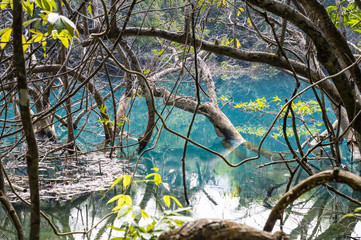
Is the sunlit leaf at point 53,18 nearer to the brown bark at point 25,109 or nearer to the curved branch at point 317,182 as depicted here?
the brown bark at point 25,109

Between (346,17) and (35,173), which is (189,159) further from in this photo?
(35,173)

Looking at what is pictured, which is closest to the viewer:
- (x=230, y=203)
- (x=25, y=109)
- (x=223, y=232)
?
(x=223, y=232)

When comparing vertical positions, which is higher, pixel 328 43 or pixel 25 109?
pixel 328 43

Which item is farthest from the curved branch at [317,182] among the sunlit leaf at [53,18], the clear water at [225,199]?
the sunlit leaf at [53,18]

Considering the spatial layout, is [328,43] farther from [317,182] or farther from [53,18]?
[53,18]

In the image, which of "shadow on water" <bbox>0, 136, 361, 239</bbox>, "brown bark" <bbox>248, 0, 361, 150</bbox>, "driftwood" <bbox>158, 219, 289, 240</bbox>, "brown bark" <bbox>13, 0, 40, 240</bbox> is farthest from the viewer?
"shadow on water" <bbox>0, 136, 361, 239</bbox>

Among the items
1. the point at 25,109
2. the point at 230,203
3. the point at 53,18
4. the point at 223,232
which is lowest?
the point at 230,203

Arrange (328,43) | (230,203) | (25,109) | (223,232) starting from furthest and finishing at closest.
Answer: (230,203) → (328,43) → (25,109) → (223,232)

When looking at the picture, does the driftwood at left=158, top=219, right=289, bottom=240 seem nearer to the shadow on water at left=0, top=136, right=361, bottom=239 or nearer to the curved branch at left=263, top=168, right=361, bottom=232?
the curved branch at left=263, top=168, right=361, bottom=232

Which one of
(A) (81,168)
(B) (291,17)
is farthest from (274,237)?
(A) (81,168)

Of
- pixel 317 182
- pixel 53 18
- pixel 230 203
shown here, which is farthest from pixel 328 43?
pixel 230 203

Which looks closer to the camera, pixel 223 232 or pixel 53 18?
pixel 223 232

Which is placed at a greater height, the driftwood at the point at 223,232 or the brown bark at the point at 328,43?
the brown bark at the point at 328,43

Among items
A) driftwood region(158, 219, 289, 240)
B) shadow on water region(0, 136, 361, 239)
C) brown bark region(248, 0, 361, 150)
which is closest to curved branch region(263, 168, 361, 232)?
driftwood region(158, 219, 289, 240)
